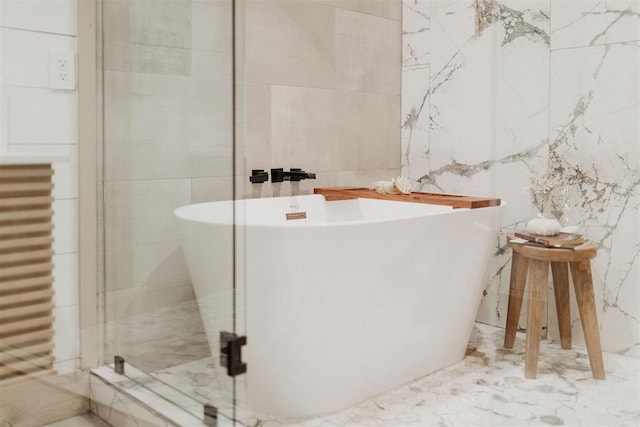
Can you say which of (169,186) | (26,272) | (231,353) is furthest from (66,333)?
(231,353)

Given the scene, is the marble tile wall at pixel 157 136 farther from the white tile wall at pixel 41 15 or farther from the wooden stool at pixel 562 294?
the wooden stool at pixel 562 294

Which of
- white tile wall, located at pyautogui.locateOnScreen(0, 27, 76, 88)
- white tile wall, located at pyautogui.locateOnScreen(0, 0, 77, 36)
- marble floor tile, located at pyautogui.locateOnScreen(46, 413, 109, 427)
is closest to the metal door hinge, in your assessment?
marble floor tile, located at pyautogui.locateOnScreen(46, 413, 109, 427)

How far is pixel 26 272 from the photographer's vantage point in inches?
73.4

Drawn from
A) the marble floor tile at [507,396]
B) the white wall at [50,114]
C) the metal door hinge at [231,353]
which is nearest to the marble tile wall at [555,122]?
the marble floor tile at [507,396]

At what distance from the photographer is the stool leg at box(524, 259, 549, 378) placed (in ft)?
8.16

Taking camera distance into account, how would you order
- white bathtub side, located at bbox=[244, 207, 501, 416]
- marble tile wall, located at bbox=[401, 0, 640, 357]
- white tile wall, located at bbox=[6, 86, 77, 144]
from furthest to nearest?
marble tile wall, located at bbox=[401, 0, 640, 357]
white bathtub side, located at bbox=[244, 207, 501, 416]
white tile wall, located at bbox=[6, 86, 77, 144]

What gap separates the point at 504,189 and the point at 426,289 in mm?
729

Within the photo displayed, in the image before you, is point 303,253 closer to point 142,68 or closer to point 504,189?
point 142,68

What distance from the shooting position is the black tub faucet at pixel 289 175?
298 centimetres

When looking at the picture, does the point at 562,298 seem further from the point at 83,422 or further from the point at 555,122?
the point at 83,422

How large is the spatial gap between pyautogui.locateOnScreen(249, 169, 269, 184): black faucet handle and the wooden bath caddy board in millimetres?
381

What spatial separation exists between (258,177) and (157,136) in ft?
3.62

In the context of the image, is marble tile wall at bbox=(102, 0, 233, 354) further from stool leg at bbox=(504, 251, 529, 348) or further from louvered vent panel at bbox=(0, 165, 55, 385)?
stool leg at bbox=(504, 251, 529, 348)

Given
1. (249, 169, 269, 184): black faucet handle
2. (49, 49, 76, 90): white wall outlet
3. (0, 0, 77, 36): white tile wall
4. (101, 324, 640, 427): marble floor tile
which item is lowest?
(101, 324, 640, 427): marble floor tile
